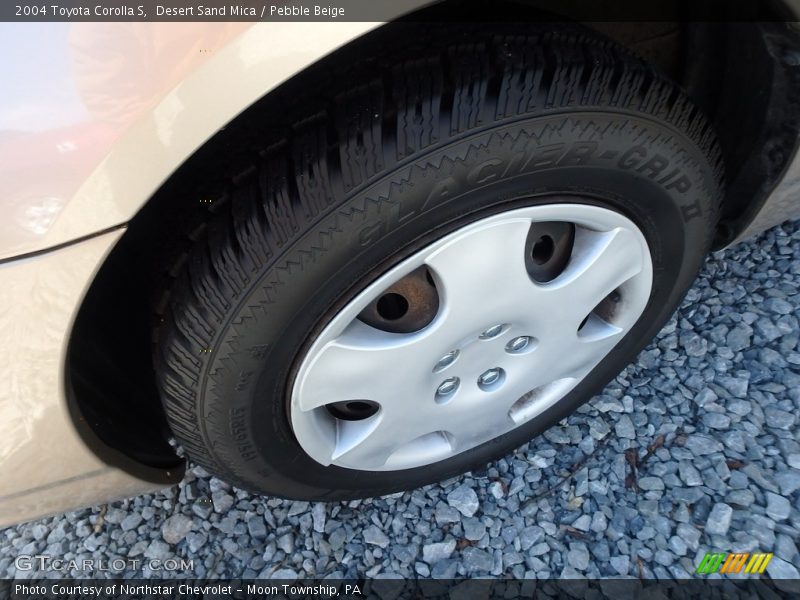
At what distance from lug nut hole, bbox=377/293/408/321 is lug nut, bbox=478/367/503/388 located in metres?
0.27

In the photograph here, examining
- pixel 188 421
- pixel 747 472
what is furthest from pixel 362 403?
pixel 747 472

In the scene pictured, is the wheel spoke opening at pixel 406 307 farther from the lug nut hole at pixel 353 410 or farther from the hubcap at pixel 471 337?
the lug nut hole at pixel 353 410

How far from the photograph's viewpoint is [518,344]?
4.27 feet

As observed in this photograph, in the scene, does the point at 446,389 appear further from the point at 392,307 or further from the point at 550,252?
the point at 550,252

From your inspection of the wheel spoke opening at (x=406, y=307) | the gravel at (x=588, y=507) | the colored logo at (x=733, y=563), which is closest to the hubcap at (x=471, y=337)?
the wheel spoke opening at (x=406, y=307)

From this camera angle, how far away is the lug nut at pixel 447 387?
1.28 m

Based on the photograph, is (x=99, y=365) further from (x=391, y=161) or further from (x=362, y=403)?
(x=391, y=161)

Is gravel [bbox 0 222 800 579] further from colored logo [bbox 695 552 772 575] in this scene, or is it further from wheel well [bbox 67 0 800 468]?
wheel well [bbox 67 0 800 468]

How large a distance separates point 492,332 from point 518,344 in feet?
0.32

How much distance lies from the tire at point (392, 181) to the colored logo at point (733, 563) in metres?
0.79

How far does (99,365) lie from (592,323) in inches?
41.2

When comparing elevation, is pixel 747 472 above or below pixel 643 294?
below

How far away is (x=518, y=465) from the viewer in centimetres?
162

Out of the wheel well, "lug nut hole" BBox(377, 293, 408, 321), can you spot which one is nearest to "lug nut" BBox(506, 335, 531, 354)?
"lug nut hole" BBox(377, 293, 408, 321)
